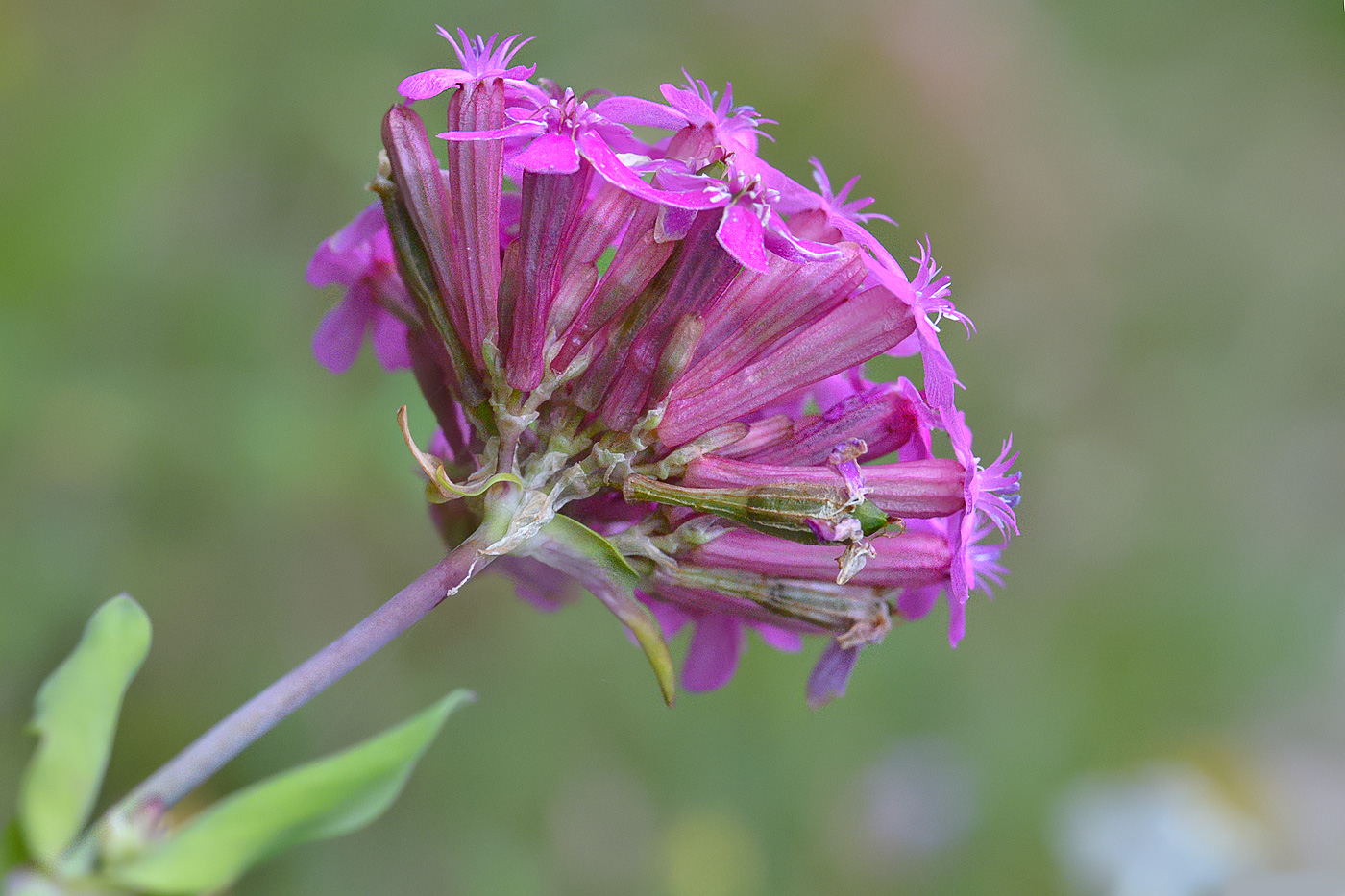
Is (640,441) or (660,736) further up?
(640,441)

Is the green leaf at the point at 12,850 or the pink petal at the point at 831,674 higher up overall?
the green leaf at the point at 12,850

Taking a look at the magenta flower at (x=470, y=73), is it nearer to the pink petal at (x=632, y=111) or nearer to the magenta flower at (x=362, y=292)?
the pink petal at (x=632, y=111)

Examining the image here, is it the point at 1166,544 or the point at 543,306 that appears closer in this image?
the point at 543,306

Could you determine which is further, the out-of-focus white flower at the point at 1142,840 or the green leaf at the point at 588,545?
the out-of-focus white flower at the point at 1142,840

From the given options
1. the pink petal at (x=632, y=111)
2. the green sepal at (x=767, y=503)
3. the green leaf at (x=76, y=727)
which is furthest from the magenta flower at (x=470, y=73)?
the green leaf at (x=76, y=727)

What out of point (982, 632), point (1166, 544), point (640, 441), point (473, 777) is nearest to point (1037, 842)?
point (982, 632)

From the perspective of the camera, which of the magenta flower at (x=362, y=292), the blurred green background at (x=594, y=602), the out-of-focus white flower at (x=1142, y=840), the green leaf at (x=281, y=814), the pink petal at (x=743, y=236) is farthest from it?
the out-of-focus white flower at (x=1142, y=840)

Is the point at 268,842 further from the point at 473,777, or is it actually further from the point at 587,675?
the point at 587,675
